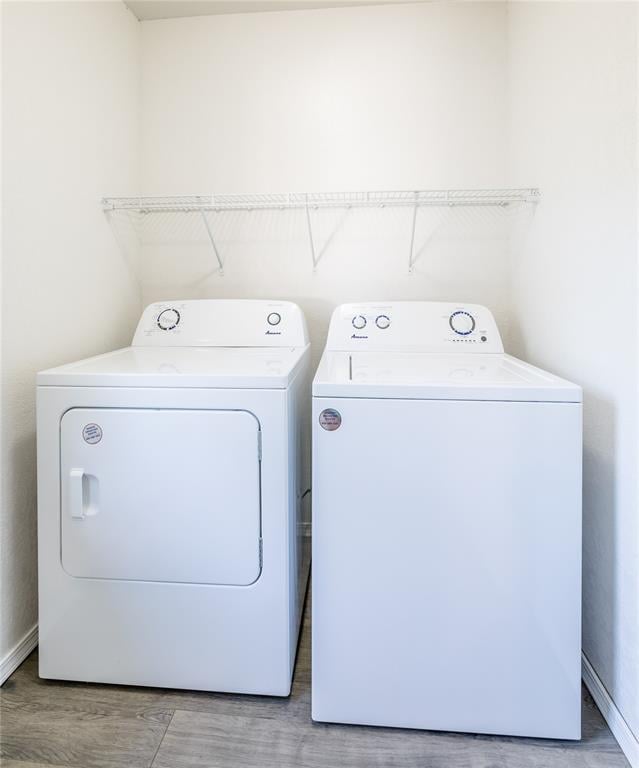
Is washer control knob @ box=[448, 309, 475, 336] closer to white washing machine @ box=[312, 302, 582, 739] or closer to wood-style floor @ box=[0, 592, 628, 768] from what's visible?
white washing machine @ box=[312, 302, 582, 739]

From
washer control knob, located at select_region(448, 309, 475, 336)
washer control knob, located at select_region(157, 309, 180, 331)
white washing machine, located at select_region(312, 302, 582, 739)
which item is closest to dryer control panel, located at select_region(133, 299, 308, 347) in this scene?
washer control knob, located at select_region(157, 309, 180, 331)

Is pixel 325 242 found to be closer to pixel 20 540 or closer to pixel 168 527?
pixel 168 527

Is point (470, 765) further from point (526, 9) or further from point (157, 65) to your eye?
point (157, 65)

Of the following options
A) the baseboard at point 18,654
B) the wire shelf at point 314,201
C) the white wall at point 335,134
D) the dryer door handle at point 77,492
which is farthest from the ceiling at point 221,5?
the baseboard at point 18,654

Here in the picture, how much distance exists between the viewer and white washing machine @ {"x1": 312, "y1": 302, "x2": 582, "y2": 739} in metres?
1.11

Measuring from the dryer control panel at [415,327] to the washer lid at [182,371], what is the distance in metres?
0.29

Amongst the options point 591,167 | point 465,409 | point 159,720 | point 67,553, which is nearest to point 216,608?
→ point 159,720

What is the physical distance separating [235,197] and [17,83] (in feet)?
2.91

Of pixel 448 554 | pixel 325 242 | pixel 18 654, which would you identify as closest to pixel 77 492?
pixel 18 654

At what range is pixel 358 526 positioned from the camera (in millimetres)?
1152

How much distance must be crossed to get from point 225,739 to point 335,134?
2.21 meters

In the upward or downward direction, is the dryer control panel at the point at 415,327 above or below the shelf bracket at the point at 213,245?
below

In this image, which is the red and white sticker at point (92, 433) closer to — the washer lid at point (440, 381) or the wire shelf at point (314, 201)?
the washer lid at point (440, 381)

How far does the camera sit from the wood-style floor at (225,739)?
1095 mm
